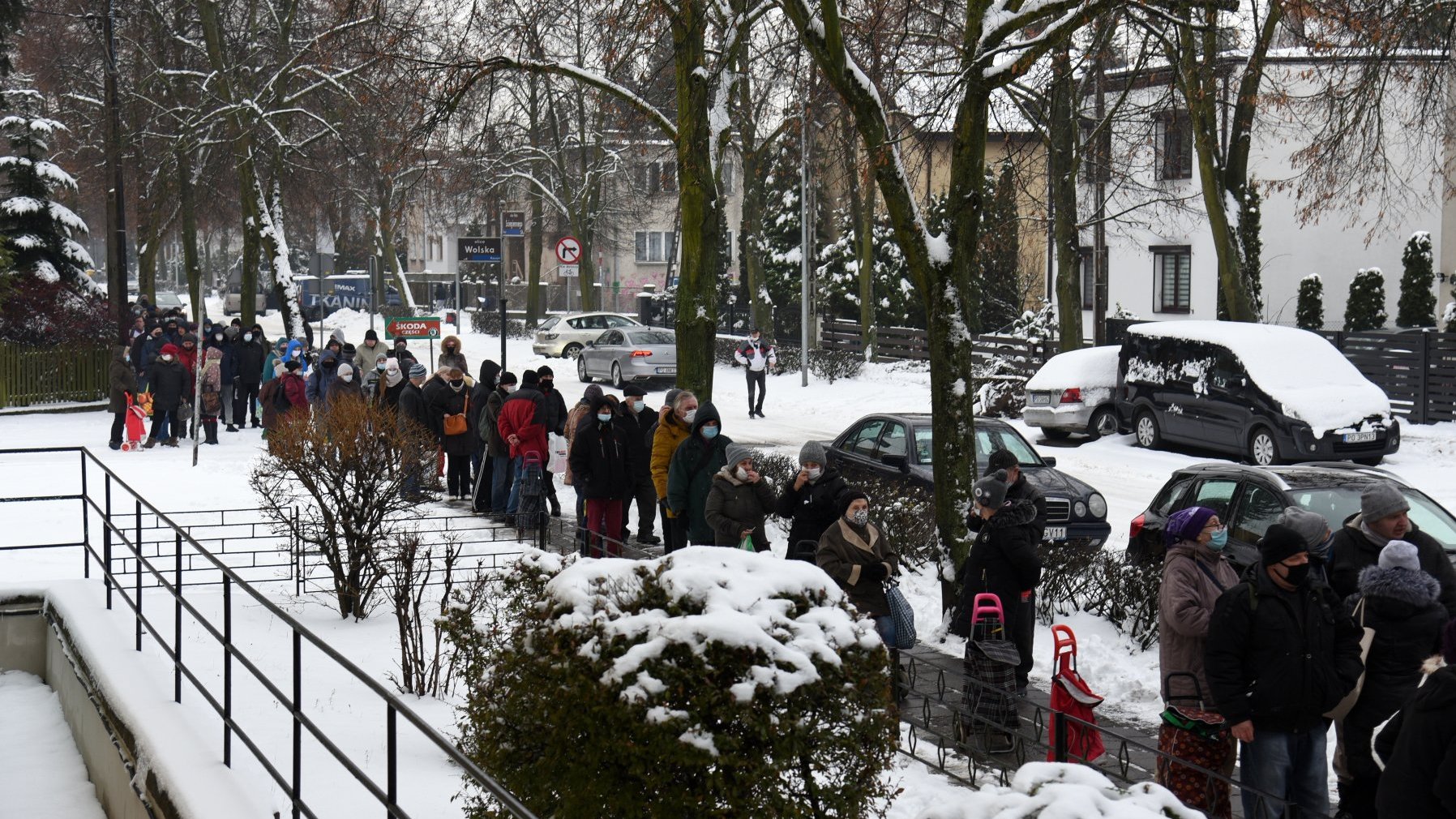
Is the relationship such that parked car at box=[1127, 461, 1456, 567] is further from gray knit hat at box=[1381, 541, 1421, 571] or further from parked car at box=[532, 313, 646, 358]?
parked car at box=[532, 313, 646, 358]

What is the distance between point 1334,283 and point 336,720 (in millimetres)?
37425

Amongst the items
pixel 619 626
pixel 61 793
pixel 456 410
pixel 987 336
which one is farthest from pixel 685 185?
pixel 987 336

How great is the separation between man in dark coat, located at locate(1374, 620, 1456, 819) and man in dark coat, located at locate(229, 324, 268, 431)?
76.5 feet

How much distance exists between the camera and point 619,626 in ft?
15.7

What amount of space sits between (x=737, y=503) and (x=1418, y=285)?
106ft

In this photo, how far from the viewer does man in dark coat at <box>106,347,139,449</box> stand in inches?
895

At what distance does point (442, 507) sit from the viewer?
17.5 meters

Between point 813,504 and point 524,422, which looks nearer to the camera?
point 813,504

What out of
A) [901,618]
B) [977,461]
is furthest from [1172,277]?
[901,618]

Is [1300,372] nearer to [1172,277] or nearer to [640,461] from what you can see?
[640,461]

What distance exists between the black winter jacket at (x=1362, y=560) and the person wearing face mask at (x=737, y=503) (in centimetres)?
399

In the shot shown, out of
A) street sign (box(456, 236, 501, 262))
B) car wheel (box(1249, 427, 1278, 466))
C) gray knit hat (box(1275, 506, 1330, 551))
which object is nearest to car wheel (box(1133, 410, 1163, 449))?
car wheel (box(1249, 427, 1278, 466))

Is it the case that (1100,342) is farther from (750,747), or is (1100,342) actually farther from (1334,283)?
(750,747)

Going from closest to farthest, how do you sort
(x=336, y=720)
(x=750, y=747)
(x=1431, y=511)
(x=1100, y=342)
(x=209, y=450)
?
1. (x=750, y=747)
2. (x=336, y=720)
3. (x=1431, y=511)
4. (x=209, y=450)
5. (x=1100, y=342)
